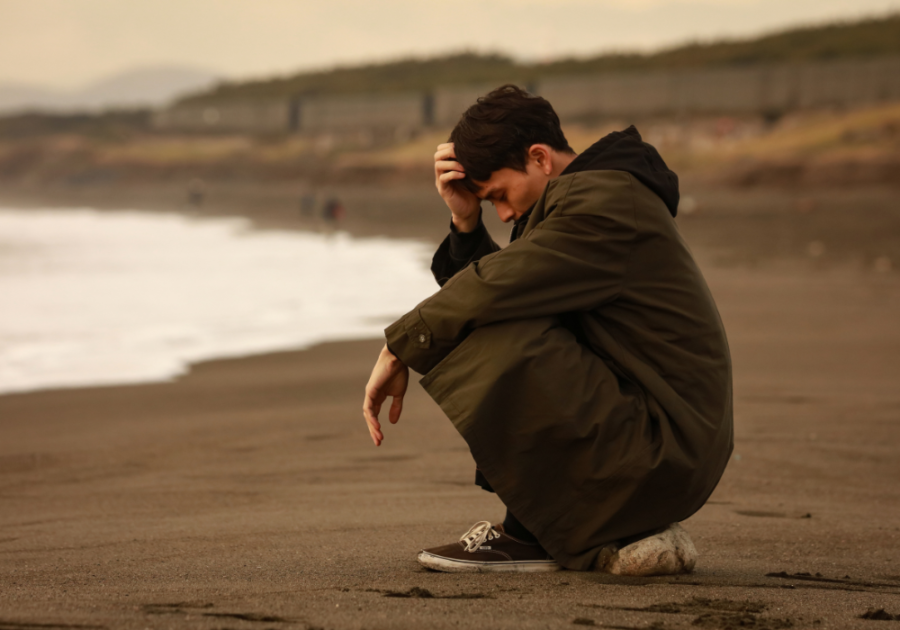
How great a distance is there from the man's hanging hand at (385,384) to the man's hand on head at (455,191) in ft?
1.64

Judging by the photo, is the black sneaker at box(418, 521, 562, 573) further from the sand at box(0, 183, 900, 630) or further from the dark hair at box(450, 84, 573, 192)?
the dark hair at box(450, 84, 573, 192)

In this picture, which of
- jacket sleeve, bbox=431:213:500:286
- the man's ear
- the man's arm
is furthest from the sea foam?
the man's ear

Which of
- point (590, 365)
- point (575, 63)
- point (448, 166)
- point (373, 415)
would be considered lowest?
point (373, 415)

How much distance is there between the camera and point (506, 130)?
2.27 m

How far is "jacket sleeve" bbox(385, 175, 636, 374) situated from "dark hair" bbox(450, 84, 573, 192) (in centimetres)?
28

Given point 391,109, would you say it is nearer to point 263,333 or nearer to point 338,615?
point 263,333

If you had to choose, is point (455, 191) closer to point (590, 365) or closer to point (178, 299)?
point (590, 365)

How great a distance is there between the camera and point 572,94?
1283 inches

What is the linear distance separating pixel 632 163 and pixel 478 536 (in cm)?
98

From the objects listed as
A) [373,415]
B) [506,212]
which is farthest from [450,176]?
[373,415]

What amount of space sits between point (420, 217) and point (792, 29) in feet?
69.4

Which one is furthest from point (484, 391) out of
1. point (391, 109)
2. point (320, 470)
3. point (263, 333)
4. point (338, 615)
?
point (391, 109)

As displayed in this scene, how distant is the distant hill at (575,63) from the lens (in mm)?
29969

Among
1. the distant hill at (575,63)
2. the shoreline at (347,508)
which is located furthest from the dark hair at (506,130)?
the distant hill at (575,63)
